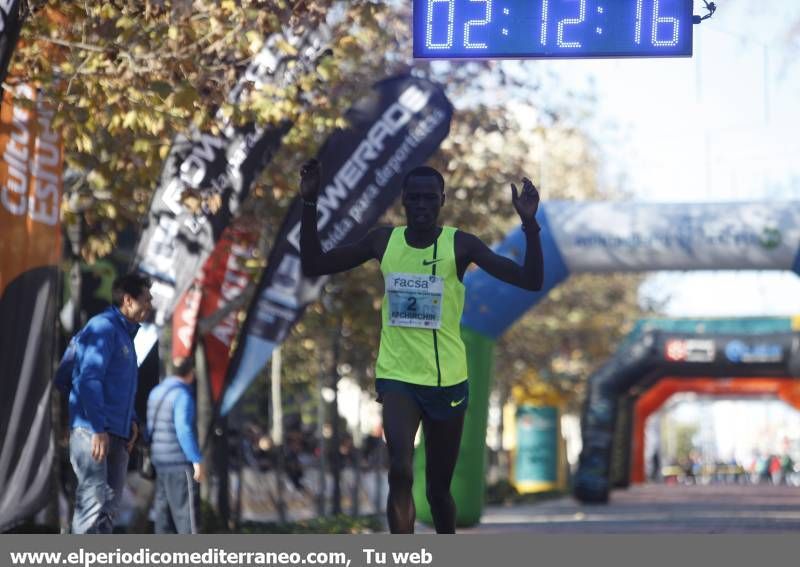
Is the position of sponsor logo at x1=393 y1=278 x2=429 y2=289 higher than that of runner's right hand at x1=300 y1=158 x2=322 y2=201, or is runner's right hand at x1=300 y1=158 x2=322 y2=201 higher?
runner's right hand at x1=300 y1=158 x2=322 y2=201

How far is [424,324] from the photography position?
8.31 metres

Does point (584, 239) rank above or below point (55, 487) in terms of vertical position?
above

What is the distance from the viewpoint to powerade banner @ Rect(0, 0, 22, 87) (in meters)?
9.70

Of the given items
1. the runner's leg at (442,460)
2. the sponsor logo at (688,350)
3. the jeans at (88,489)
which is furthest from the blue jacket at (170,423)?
the sponsor logo at (688,350)

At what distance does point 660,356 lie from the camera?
35750 millimetres

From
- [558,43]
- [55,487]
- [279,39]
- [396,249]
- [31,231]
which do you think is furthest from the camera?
[55,487]

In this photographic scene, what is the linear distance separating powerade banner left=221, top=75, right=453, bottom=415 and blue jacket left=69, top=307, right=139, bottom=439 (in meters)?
5.36

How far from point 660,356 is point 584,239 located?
15006 millimetres

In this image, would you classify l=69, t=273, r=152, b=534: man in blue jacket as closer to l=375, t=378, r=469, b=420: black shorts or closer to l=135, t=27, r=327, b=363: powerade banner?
l=375, t=378, r=469, b=420: black shorts

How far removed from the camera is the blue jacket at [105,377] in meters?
9.65

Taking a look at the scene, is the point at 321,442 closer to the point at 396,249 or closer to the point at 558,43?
the point at 558,43

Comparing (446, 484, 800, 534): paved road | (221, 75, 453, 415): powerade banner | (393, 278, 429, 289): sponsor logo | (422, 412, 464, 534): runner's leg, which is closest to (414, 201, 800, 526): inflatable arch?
(446, 484, 800, 534): paved road

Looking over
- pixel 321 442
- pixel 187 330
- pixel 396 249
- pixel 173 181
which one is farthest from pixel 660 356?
pixel 396 249

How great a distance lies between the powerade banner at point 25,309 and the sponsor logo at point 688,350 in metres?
24.8
